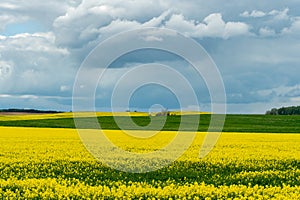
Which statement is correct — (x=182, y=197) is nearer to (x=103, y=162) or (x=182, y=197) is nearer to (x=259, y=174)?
(x=259, y=174)

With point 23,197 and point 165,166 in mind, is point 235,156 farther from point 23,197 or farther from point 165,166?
point 23,197

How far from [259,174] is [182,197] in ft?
22.5

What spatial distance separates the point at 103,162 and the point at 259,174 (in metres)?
6.92

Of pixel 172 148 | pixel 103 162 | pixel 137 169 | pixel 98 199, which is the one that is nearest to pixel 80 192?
pixel 98 199

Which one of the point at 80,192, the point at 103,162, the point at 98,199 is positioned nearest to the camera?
the point at 98,199

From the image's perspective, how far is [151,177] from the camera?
18.3 metres

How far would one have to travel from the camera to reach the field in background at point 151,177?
1295 cm

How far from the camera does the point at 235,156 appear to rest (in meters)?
23.2

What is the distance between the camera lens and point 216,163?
69.0 ft

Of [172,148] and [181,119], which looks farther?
[181,119]

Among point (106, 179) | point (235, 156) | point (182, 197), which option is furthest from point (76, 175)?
point (235, 156)

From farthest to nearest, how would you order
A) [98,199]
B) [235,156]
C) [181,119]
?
[181,119], [235,156], [98,199]

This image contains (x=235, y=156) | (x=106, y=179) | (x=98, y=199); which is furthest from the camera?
(x=235, y=156)

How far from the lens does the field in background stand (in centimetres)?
1295
